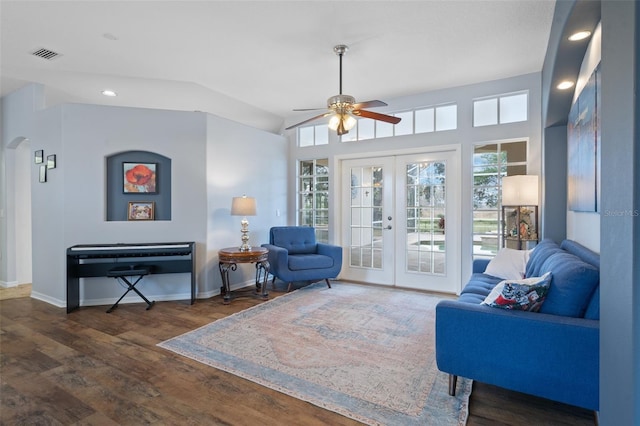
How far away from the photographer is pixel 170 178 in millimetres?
4375

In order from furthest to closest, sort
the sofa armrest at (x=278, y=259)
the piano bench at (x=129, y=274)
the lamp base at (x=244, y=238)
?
the sofa armrest at (x=278, y=259), the lamp base at (x=244, y=238), the piano bench at (x=129, y=274)

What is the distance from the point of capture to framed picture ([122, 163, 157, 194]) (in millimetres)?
4223

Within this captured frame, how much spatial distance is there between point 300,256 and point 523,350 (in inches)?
131

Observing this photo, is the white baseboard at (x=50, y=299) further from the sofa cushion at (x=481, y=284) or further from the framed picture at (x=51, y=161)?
the sofa cushion at (x=481, y=284)

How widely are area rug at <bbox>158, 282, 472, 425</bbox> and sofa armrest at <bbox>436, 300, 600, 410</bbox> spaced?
32cm

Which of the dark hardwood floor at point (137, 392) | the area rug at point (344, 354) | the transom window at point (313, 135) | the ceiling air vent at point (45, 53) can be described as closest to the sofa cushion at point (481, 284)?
the area rug at point (344, 354)

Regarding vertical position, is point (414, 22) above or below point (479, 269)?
above

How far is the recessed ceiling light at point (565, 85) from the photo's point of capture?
2889 mm

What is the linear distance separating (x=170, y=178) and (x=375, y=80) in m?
3.03

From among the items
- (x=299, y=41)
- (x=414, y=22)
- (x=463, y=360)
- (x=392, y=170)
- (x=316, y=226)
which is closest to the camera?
(x=463, y=360)

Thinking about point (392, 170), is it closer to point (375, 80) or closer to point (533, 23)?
point (375, 80)

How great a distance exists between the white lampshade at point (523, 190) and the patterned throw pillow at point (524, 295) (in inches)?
76.6

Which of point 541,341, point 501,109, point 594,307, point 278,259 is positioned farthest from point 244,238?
point 501,109

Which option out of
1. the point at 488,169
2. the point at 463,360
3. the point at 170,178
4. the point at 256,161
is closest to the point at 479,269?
the point at 488,169
